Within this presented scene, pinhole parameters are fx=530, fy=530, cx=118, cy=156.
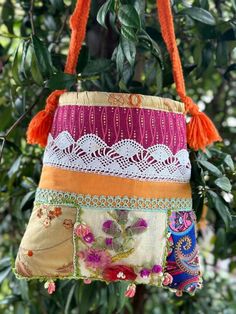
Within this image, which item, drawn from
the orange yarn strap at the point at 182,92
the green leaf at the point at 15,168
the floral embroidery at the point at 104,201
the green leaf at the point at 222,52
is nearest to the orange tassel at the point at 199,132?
the orange yarn strap at the point at 182,92

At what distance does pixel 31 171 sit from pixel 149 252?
0.41 metres

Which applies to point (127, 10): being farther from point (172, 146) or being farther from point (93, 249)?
point (93, 249)

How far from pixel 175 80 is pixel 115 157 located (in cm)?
16

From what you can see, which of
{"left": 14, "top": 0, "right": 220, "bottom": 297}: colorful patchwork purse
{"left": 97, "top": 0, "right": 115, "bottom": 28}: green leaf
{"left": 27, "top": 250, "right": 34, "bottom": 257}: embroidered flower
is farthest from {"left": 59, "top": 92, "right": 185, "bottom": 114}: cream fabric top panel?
{"left": 27, "top": 250, "right": 34, "bottom": 257}: embroidered flower

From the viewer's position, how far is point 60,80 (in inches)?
31.0

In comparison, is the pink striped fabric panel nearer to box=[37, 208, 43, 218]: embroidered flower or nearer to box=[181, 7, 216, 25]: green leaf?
box=[37, 208, 43, 218]: embroidered flower

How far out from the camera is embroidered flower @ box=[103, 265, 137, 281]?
0.73 m

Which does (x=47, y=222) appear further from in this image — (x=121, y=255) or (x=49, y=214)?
(x=121, y=255)

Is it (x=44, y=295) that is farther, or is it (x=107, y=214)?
(x=44, y=295)

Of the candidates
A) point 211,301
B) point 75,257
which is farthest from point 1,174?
point 211,301

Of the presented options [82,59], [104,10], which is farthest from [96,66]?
[104,10]

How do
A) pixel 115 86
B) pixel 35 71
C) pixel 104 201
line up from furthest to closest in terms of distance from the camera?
pixel 115 86 < pixel 35 71 < pixel 104 201

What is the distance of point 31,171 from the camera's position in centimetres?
106

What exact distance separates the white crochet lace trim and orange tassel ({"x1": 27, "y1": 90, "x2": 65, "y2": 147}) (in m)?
0.06
